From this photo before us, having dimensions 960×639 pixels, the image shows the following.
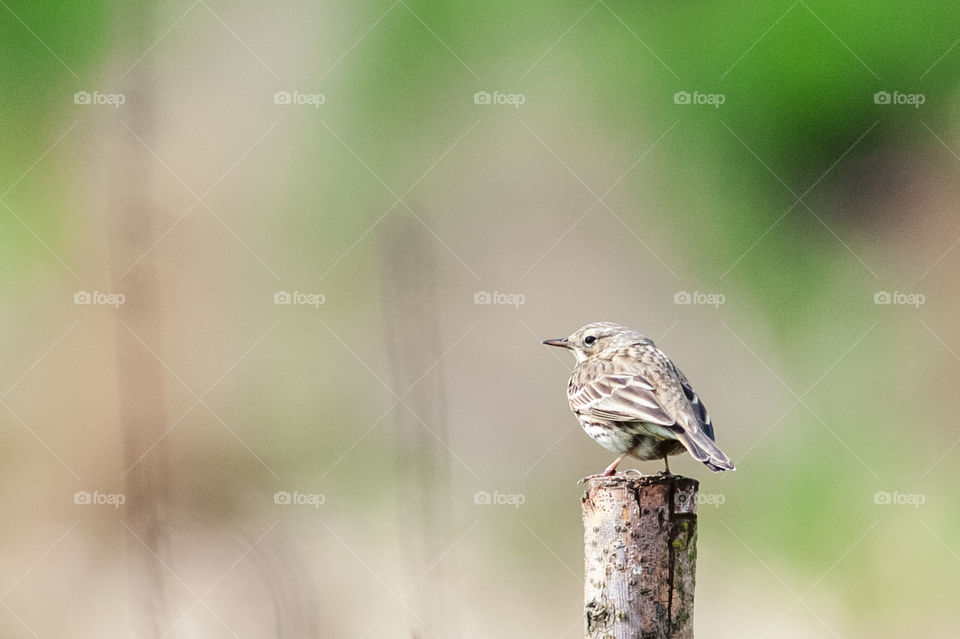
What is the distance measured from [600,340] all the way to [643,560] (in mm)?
3253

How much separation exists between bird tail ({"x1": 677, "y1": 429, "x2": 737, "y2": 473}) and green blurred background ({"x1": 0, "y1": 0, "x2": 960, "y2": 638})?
13.9 feet

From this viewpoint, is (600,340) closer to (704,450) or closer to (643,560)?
A: (704,450)

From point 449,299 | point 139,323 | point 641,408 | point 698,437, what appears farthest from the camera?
point 139,323

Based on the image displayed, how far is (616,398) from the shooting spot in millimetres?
6609

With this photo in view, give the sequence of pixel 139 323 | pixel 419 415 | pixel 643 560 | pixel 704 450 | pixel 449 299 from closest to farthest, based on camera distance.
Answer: pixel 643 560
pixel 704 450
pixel 419 415
pixel 449 299
pixel 139 323

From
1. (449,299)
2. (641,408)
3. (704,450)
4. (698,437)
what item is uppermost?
(449,299)

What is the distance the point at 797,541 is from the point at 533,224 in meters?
5.04

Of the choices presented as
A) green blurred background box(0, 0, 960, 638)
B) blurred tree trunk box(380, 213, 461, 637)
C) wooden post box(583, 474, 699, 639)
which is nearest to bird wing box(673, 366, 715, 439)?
wooden post box(583, 474, 699, 639)

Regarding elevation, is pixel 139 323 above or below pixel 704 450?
above

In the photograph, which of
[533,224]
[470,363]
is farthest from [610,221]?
[470,363]

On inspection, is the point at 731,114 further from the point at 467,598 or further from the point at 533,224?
the point at 467,598

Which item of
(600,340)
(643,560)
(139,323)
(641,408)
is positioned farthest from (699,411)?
(139,323)

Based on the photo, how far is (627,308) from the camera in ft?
40.7

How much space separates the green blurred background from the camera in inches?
424
